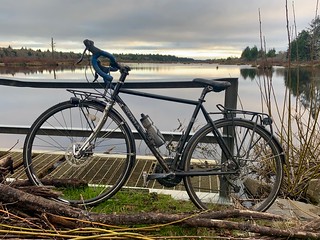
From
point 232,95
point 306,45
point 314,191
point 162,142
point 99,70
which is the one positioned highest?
point 306,45

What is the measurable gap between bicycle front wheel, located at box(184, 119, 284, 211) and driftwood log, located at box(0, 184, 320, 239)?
1.31ft

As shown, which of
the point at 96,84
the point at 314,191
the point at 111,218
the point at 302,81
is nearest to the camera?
the point at 111,218

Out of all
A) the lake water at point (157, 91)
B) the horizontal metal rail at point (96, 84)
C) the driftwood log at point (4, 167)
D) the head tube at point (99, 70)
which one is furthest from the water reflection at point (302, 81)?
the driftwood log at point (4, 167)

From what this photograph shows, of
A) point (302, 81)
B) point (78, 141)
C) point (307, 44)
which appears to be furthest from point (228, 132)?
point (307, 44)

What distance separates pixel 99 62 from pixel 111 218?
42.8 inches

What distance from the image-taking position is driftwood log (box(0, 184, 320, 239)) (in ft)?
5.75

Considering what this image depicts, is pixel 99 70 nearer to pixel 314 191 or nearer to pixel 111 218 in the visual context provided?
pixel 111 218

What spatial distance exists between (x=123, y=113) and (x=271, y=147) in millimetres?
1120

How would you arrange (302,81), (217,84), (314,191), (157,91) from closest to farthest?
(217,84) < (157,91) < (314,191) < (302,81)

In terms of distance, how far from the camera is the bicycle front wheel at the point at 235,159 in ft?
7.16

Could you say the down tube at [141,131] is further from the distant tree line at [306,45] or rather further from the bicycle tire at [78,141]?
the distant tree line at [306,45]

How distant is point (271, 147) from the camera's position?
2209 mm

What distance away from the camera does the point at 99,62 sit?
85.9 inches

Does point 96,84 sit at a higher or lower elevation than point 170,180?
higher
